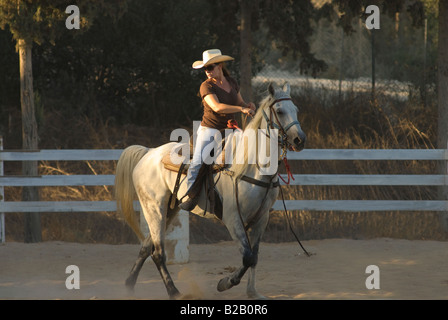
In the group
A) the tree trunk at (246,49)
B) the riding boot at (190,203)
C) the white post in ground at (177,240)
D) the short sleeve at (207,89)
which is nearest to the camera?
the short sleeve at (207,89)

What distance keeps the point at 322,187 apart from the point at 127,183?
5911 mm

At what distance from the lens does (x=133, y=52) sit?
18141 mm

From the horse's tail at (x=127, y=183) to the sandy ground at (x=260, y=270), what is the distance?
0.93 metres

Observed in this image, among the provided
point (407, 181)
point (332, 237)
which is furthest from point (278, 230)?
point (407, 181)

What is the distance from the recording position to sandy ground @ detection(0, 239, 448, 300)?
8.20 m

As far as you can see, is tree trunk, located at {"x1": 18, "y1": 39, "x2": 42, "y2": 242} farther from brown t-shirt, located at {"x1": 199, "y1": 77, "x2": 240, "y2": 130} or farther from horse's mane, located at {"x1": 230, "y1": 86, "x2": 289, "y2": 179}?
horse's mane, located at {"x1": 230, "y1": 86, "x2": 289, "y2": 179}

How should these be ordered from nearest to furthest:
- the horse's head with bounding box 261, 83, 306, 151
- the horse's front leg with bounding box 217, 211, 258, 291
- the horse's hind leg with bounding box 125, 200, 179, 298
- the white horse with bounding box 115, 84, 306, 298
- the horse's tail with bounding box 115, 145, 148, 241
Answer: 1. the horse's head with bounding box 261, 83, 306, 151
2. the white horse with bounding box 115, 84, 306, 298
3. the horse's front leg with bounding box 217, 211, 258, 291
4. the horse's hind leg with bounding box 125, 200, 179, 298
5. the horse's tail with bounding box 115, 145, 148, 241

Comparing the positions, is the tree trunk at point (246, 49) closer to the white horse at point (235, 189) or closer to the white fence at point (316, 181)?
the white fence at point (316, 181)

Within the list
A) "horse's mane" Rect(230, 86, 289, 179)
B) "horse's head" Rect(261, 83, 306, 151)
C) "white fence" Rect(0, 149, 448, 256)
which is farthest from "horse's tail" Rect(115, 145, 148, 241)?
"white fence" Rect(0, 149, 448, 256)

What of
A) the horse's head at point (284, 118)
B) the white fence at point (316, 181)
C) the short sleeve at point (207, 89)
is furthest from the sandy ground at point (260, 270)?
the short sleeve at point (207, 89)

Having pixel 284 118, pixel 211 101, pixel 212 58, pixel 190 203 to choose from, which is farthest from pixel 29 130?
pixel 284 118

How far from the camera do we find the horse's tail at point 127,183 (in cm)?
866

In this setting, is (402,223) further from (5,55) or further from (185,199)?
(5,55)

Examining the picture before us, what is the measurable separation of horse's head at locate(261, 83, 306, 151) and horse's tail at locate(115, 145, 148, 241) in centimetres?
205
